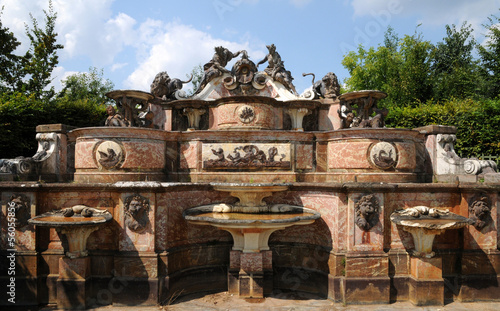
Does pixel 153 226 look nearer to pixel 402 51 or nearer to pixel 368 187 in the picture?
pixel 368 187

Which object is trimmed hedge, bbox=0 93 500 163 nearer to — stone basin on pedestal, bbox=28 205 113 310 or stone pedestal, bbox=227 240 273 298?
stone basin on pedestal, bbox=28 205 113 310

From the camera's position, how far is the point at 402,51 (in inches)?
1122

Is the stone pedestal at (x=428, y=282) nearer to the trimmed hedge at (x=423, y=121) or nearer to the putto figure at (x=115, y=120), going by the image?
the trimmed hedge at (x=423, y=121)

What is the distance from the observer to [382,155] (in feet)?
27.8

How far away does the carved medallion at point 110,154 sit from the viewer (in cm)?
827

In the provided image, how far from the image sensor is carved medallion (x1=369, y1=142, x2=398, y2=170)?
8469mm

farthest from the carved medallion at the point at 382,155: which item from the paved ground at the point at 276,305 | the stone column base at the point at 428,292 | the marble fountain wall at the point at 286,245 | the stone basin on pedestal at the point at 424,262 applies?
the paved ground at the point at 276,305

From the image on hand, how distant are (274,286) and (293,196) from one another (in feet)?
7.42

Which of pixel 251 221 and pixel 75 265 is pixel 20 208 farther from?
pixel 251 221

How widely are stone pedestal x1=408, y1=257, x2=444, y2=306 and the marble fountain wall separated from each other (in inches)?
0.8

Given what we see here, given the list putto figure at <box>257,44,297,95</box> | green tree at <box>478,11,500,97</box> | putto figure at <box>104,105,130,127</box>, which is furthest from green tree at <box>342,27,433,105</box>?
putto figure at <box>104,105,130,127</box>

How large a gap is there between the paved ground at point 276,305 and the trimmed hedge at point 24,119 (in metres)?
7.17

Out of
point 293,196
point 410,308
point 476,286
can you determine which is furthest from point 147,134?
point 476,286

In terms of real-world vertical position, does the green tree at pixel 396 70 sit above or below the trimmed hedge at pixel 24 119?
above
